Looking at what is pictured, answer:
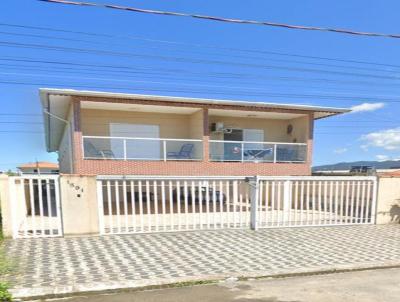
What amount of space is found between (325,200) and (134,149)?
7470 millimetres

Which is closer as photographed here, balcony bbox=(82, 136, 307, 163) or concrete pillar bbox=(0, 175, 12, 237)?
concrete pillar bbox=(0, 175, 12, 237)

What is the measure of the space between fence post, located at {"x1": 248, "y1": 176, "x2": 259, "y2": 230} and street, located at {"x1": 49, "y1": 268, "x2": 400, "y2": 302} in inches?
122

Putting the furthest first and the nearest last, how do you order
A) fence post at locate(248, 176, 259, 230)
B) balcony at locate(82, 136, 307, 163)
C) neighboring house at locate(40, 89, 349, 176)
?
1. balcony at locate(82, 136, 307, 163)
2. neighboring house at locate(40, 89, 349, 176)
3. fence post at locate(248, 176, 259, 230)

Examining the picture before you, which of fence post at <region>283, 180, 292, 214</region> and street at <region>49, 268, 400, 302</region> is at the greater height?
fence post at <region>283, 180, 292, 214</region>

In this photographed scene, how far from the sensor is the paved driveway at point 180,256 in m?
4.36

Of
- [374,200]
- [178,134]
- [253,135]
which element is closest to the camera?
[374,200]

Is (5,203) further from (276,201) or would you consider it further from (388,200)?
(388,200)

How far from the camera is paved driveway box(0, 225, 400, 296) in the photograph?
436 centimetres

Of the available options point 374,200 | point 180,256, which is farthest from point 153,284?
point 374,200

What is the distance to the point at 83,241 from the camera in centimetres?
632

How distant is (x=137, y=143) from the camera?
1203cm

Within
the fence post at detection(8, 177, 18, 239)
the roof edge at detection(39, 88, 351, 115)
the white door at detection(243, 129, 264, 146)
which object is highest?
the roof edge at detection(39, 88, 351, 115)

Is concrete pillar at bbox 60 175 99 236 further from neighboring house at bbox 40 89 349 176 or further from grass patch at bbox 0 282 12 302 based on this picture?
neighboring house at bbox 40 89 349 176

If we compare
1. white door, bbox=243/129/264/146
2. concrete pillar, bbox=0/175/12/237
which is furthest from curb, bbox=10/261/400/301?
white door, bbox=243/129/264/146
